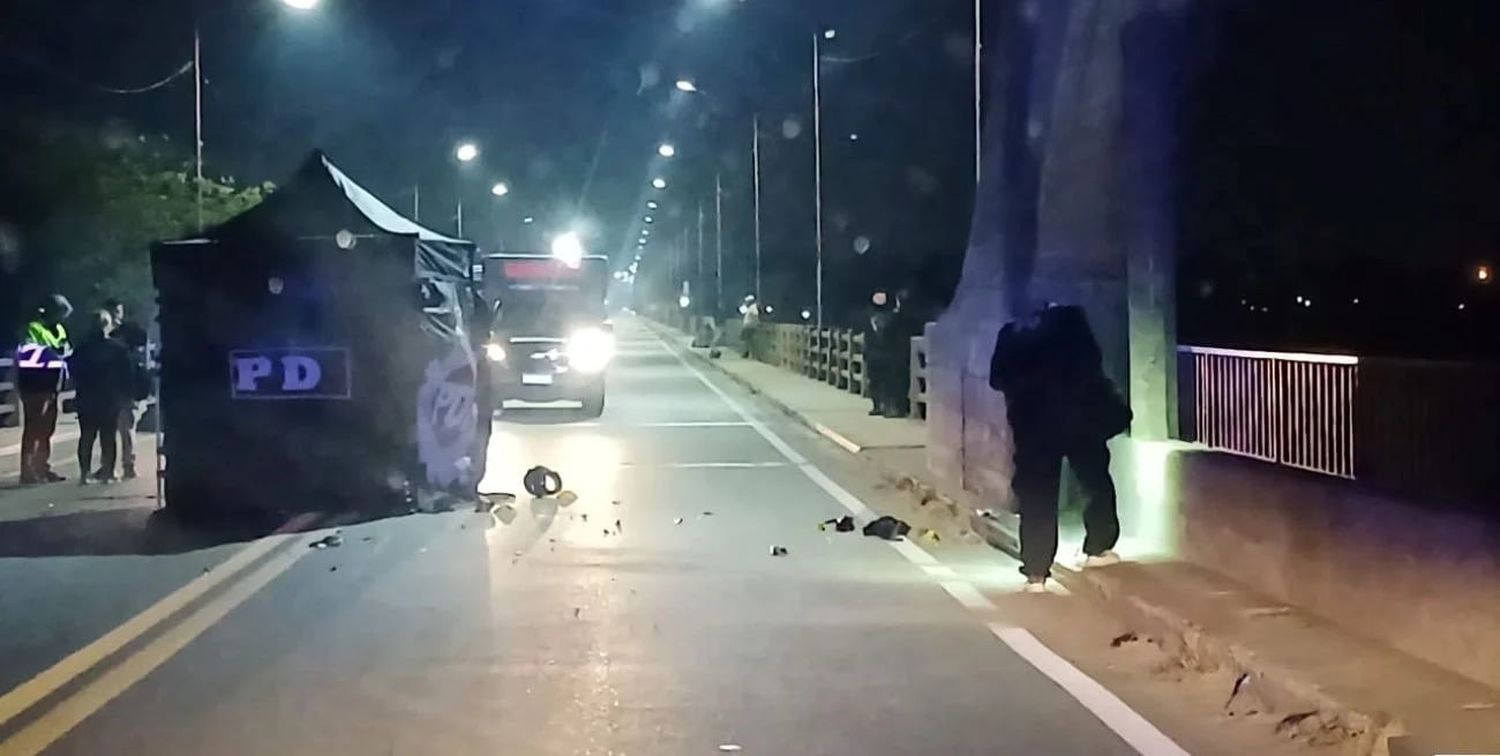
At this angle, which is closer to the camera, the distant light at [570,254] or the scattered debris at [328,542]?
the scattered debris at [328,542]

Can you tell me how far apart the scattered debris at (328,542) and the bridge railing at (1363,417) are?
675 centimetres

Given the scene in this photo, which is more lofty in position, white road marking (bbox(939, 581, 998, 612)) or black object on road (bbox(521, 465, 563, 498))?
black object on road (bbox(521, 465, 563, 498))

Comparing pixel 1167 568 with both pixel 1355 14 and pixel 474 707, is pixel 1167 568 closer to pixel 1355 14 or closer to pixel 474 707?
pixel 474 707

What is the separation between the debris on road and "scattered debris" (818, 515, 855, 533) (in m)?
0.21

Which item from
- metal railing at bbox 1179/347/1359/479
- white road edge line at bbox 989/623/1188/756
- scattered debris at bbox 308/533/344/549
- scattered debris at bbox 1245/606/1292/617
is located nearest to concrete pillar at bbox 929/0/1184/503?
metal railing at bbox 1179/347/1359/479

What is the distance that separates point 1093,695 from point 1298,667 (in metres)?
0.95

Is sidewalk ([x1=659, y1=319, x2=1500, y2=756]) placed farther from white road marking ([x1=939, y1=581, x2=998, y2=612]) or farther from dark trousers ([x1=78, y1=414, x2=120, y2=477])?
dark trousers ([x1=78, y1=414, x2=120, y2=477])

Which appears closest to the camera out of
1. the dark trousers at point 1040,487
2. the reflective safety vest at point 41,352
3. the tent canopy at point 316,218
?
the dark trousers at point 1040,487

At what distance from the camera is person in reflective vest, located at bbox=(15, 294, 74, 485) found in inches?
792

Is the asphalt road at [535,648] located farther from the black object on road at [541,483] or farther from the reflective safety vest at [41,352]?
the reflective safety vest at [41,352]

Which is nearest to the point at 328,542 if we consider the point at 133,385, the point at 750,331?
the point at 133,385

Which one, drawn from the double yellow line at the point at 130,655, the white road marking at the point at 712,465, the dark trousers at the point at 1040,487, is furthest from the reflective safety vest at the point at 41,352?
the dark trousers at the point at 1040,487

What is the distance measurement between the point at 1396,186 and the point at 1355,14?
5.96ft

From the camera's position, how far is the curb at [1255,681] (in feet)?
25.3
